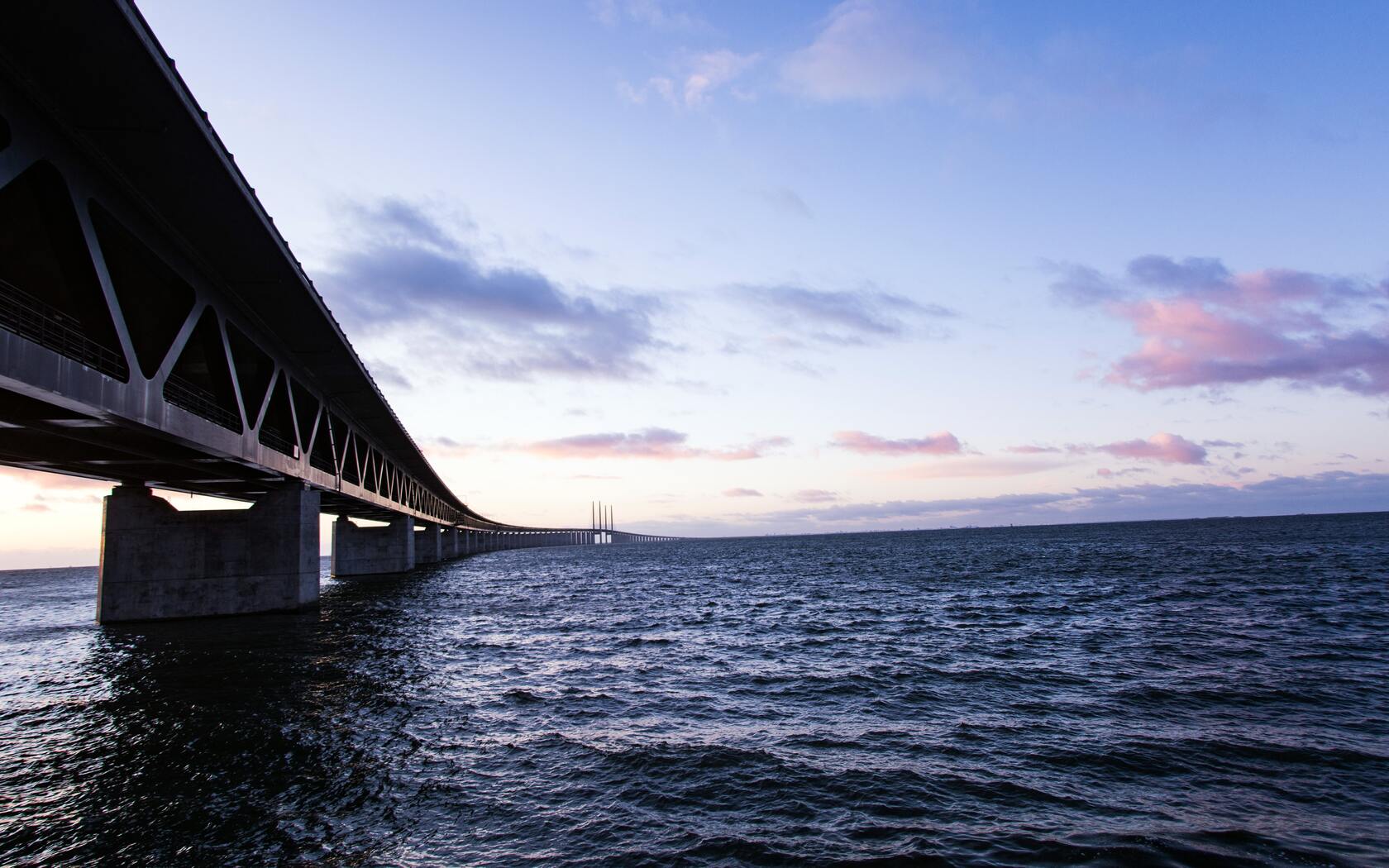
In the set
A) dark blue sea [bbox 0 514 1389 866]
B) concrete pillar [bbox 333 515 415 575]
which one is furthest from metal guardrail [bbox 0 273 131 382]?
concrete pillar [bbox 333 515 415 575]

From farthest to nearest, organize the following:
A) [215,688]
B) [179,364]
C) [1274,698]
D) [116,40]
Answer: [179,364] < [215,688] < [1274,698] < [116,40]

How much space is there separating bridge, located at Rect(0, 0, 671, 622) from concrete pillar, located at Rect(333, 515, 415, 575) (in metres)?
24.7

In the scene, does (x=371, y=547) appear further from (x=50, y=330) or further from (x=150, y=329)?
(x=50, y=330)

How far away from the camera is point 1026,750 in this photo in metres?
11.7

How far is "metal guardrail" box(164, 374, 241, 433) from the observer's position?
22.0 metres

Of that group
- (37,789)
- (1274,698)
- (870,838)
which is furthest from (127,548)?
(1274,698)

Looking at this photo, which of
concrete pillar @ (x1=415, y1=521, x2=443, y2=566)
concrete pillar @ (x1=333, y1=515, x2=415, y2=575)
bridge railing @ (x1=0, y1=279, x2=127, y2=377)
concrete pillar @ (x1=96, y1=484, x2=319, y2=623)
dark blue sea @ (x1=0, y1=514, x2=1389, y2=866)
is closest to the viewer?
dark blue sea @ (x1=0, y1=514, x2=1389, y2=866)

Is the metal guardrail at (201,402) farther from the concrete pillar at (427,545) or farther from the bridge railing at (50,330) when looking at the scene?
the concrete pillar at (427,545)

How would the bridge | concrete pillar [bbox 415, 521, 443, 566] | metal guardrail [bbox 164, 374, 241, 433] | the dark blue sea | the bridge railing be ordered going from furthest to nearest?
concrete pillar [bbox 415, 521, 443, 566] < metal guardrail [bbox 164, 374, 241, 433] < the bridge railing < the bridge < the dark blue sea

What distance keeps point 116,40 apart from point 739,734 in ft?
51.2

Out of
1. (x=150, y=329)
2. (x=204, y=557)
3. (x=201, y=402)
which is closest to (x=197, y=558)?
(x=204, y=557)

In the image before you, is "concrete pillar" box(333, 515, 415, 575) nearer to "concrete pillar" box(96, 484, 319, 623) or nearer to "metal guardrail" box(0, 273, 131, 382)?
"concrete pillar" box(96, 484, 319, 623)

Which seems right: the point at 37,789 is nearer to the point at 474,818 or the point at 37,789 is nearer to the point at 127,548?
the point at 474,818

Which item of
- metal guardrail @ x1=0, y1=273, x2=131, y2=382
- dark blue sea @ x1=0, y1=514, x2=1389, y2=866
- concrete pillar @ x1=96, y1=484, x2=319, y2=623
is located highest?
metal guardrail @ x1=0, y1=273, x2=131, y2=382
